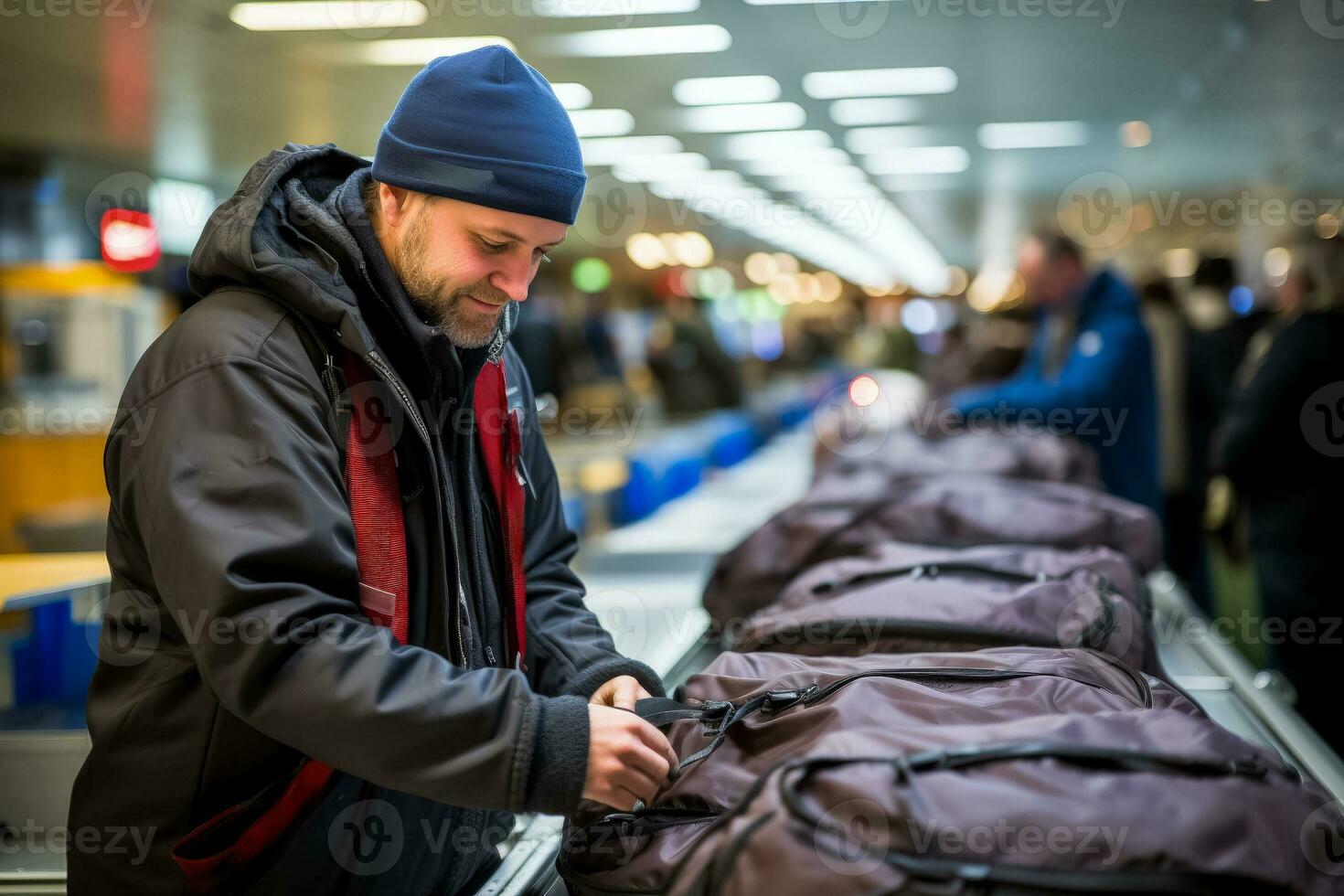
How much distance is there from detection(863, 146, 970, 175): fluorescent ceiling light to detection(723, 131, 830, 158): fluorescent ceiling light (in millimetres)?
825

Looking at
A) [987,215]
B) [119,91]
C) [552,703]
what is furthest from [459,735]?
[987,215]

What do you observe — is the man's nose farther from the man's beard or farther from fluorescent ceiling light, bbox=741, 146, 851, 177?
fluorescent ceiling light, bbox=741, 146, 851, 177

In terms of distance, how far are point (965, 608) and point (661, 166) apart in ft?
22.8

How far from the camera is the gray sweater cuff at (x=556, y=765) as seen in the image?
117cm

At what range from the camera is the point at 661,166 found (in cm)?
846

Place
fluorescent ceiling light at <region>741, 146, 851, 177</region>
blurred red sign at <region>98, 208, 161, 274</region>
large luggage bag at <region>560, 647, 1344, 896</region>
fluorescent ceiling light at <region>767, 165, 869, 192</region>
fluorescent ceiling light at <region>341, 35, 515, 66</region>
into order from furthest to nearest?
1. blurred red sign at <region>98, 208, 161, 274</region>
2. fluorescent ceiling light at <region>767, 165, 869, 192</region>
3. fluorescent ceiling light at <region>741, 146, 851, 177</region>
4. fluorescent ceiling light at <region>341, 35, 515, 66</region>
5. large luggage bag at <region>560, 647, 1344, 896</region>

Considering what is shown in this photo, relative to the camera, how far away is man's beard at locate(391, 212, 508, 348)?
1444 mm

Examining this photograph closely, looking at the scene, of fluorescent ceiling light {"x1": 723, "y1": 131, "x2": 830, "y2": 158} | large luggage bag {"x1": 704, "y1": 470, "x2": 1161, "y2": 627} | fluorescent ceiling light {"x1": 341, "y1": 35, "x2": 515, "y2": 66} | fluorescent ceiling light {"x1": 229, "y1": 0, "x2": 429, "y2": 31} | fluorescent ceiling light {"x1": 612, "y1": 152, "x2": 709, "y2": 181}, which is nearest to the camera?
large luggage bag {"x1": 704, "y1": 470, "x2": 1161, "y2": 627}

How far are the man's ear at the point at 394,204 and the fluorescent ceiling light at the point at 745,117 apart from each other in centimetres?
508

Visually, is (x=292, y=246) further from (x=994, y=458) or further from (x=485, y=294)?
(x=994, y=458)

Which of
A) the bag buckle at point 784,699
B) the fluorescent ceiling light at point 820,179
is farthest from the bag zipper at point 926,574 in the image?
the fluorescent ceiling light at point 820,179

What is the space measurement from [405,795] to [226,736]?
0.93ft

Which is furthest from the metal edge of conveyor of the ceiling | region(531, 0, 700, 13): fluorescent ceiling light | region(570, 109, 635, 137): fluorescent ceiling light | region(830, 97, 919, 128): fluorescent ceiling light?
region(570, 109, 635, 137): fluorescent ceiling light

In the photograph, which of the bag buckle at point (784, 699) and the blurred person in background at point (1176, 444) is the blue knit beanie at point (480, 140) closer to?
the bag buckle at point (784, 699)
